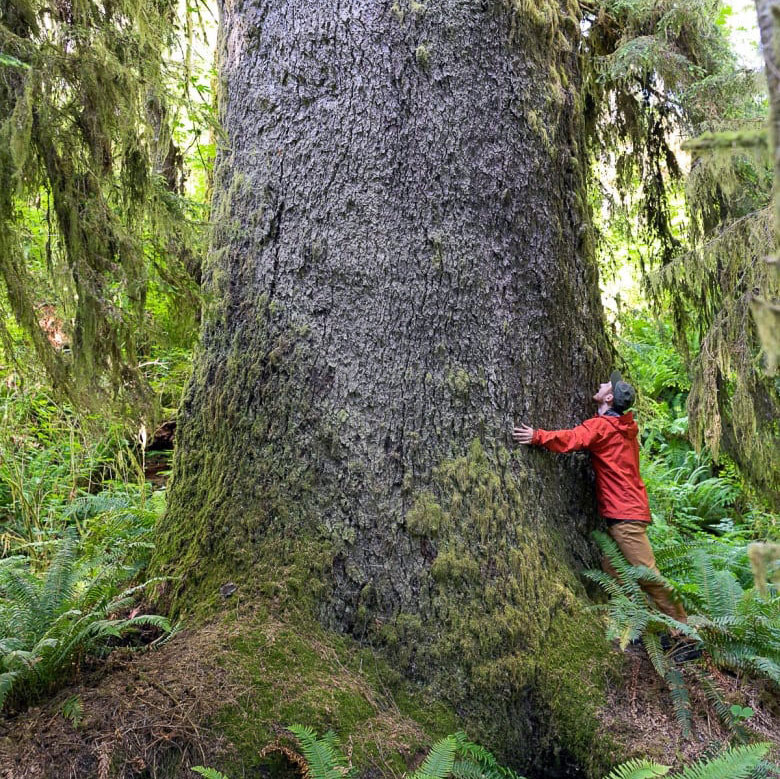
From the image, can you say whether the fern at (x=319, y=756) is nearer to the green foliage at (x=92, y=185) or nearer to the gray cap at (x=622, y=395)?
the green foliage at (x=92, y=185)

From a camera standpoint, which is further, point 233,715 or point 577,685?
point 577,685

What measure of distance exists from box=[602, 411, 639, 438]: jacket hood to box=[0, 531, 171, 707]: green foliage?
9.01ft

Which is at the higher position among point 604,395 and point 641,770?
point 604,395

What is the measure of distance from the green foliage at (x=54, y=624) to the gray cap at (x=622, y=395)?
113 inches

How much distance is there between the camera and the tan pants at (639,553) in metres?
4.41

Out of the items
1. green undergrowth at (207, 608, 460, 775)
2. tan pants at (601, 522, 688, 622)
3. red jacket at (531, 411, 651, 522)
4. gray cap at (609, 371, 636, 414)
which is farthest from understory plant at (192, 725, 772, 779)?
gray cap at (609, 371, 636, 414)

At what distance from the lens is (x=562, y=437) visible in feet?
13.4

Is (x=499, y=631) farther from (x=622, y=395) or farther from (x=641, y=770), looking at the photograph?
(x=622, y=395)

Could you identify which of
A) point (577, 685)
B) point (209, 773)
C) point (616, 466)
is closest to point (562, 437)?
point (616, 466)

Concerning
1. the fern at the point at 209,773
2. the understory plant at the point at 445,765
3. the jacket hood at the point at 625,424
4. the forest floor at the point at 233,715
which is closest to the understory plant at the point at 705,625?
the forest floor at the point at 233,715

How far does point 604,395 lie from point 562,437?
62cm

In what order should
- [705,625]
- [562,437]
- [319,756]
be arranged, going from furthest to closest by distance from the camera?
[562,437] → [705,625] → [319,756]

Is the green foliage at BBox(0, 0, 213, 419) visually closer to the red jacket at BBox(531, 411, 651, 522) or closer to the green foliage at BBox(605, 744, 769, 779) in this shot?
the red jacket at BBox(531, 411, 651, 522)

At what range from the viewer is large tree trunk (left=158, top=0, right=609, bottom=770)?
3.62 metres
